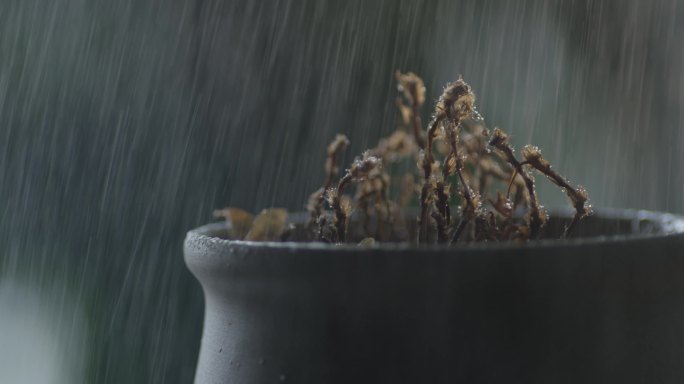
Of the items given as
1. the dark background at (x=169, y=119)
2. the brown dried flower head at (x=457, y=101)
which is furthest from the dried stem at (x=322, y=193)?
the dark background at (x=169, y=119)

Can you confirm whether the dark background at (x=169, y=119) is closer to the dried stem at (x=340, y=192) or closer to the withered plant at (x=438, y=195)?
the withered plant at (x=438, y=195)

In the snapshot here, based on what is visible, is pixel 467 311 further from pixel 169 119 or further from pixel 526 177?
pixel 169 119

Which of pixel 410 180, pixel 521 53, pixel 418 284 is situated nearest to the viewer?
pixel 418 284

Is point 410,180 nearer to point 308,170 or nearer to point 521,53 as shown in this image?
point 308,170

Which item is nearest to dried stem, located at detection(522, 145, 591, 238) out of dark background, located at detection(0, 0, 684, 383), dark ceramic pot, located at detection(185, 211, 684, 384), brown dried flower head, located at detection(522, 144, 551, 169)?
brown dried flower head, located at detection(522, 144, 551, 169)

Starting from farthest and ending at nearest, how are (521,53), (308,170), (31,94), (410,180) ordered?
(521,53) < (308,170) < (31,94) < (410,180)

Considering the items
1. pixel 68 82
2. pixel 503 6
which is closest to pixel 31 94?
pixel 68 82
